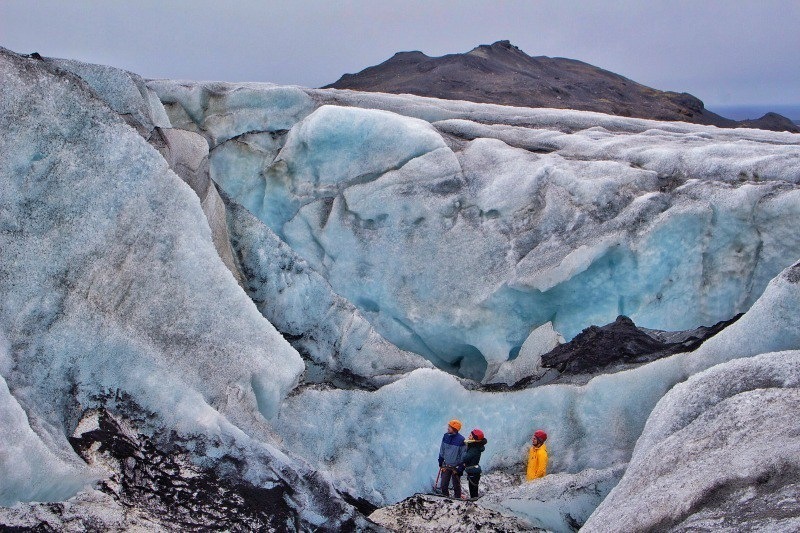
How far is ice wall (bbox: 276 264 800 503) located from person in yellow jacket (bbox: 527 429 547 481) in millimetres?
293

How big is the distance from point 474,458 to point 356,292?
15.8ft

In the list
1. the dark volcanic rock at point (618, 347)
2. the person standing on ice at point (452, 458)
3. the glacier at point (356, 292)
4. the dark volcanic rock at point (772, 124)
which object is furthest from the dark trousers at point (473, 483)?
the dark volcanic rock at point (772, 124)

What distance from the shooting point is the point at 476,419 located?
9.19 metres

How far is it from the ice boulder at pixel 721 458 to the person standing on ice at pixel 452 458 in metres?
1.77

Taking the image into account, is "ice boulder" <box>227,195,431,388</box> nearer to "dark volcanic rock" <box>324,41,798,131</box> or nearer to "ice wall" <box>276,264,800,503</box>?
"ice wall" <box>276,264,800,503</box>

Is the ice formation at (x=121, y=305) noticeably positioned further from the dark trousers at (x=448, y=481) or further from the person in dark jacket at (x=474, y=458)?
the person in dark jacket at (x=474, y=458)

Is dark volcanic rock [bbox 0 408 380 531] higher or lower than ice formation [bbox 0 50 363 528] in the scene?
lower

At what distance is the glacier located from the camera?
6.86m

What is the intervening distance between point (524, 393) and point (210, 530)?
4184 mm

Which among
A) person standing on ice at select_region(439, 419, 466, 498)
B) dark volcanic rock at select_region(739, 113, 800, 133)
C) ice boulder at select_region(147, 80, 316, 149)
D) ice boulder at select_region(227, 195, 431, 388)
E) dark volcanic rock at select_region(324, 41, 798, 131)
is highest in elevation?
dark volcanic rock at select_region(324, 41, 798, 131)

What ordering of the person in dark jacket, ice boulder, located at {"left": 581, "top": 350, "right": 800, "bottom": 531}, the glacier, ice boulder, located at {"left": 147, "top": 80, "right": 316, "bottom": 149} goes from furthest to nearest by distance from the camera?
ice boulder, located at {"left": 147, "top": 80, "right": 316, "bottom": 149} < the person in dark jacket < the glacier < ice boulder, located at {"left": 581, "top": 350, "right": 800, "bottom": 531}

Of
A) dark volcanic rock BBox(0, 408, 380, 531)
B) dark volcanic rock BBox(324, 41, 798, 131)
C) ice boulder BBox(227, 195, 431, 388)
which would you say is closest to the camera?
dark volcanic rock BBox(0, 408, 380, 531)

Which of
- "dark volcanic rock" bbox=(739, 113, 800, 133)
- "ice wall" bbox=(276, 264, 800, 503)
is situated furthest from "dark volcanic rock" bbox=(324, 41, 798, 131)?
"ice wall" bbox=(276, 264, 800, 503)

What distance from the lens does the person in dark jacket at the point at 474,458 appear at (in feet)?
27.5
